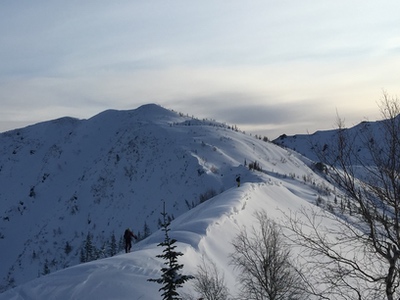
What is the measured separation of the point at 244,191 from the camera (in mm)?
38469

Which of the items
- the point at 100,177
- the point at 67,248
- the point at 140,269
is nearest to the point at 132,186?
the point at 100,177

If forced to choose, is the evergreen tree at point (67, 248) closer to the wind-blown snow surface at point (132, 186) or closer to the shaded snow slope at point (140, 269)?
the wind-blown snow surface at point (132, 186)

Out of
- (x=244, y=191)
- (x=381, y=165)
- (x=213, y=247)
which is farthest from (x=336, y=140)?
(x=244, y=191)

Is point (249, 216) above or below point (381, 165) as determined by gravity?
below

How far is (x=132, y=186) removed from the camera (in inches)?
2906

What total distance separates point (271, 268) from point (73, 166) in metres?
85.3

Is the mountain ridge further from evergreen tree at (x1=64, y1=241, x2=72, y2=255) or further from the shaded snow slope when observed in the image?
the shaded snow slope

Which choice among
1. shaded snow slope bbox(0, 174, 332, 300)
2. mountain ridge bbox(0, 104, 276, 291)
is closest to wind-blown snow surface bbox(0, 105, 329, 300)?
shaded snow slope bbox(0, 174, 332, 300)

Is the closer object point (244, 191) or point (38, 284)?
point (38, 284)

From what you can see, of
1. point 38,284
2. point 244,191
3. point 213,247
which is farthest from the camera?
point 244,191

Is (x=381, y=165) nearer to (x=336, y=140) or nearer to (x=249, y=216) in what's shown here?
(x=336, y=140)

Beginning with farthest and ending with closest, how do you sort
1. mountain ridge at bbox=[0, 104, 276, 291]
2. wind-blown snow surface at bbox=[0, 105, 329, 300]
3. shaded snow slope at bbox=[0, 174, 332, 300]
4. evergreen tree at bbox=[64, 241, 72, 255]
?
1. evergreen tree at bbox=[64, 241, 72, 255]
2. mountain ridge at bbox=[0, 104, 276, 291]
3. wind-blown snow surface at bbox=[0, 105, 329, 300]
4. shaded snow slope at bbox=[0, 174, 332, 300]

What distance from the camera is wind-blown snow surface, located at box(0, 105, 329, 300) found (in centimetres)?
2341

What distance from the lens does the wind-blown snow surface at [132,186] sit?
76.8 ft
